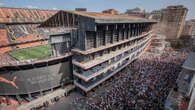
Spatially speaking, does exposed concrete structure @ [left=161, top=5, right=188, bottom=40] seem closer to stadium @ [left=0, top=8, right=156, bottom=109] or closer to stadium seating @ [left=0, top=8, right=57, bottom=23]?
stadium @ [left=0, top=8, right=156, bottom=109]

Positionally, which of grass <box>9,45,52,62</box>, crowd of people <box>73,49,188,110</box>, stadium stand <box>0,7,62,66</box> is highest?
stadium stand <box>0,7,62,66</box>

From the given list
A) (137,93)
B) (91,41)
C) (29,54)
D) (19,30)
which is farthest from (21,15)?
(137,93)

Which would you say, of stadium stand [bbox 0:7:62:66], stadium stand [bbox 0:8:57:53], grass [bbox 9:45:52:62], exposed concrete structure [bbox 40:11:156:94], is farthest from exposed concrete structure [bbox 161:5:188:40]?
stadium stand [bbox 0:8:57:53]

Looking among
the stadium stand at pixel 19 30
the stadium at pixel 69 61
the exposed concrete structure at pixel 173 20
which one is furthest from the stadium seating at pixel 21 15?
the exposed concrete structure at pixel 173 20

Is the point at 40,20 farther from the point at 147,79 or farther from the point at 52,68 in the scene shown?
the point at 147,79

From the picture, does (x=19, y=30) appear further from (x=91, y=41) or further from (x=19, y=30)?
(x=91, y=41)

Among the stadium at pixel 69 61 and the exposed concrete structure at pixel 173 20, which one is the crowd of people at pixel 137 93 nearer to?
the stadium at pixel 69 61

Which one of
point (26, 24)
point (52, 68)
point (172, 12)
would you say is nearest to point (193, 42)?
point (172, 12)

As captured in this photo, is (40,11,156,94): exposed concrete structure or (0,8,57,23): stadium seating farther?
(0,8,57,23): stadium seating
